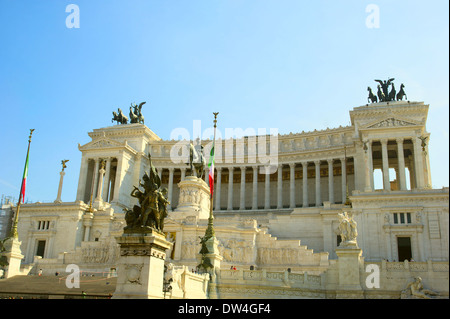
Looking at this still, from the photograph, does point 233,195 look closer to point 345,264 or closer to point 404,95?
point 404,95

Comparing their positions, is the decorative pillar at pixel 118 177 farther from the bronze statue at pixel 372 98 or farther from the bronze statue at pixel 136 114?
the bronze statue at pixel 372 98

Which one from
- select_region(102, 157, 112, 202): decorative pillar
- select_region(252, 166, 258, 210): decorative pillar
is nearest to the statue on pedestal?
select_region(252, 166, 258, 210): decorative pillar

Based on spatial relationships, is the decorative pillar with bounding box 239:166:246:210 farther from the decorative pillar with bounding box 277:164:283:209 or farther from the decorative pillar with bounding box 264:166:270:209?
the decorative pillar with bounding box 277:164:283:209

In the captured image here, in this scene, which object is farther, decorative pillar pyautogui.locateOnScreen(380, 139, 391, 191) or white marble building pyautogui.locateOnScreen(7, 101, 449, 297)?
decorative pillar pyautogui.locateOnScreen(380, 139, 391, 191)

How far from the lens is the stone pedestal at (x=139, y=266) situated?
56.4 ft

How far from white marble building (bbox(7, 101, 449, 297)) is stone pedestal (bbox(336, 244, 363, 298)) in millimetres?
1756

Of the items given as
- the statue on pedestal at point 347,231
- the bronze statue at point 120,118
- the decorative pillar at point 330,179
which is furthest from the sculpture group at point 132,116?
the statue on pedestal at point 347,231

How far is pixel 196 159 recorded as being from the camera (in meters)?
56.6

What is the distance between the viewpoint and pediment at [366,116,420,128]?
63438 mm

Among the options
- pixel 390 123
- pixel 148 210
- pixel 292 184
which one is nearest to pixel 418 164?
pixel 390 123

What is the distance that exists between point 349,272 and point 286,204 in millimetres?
47093

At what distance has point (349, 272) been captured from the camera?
3412cm

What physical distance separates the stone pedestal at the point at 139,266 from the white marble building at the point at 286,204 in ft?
44.2
